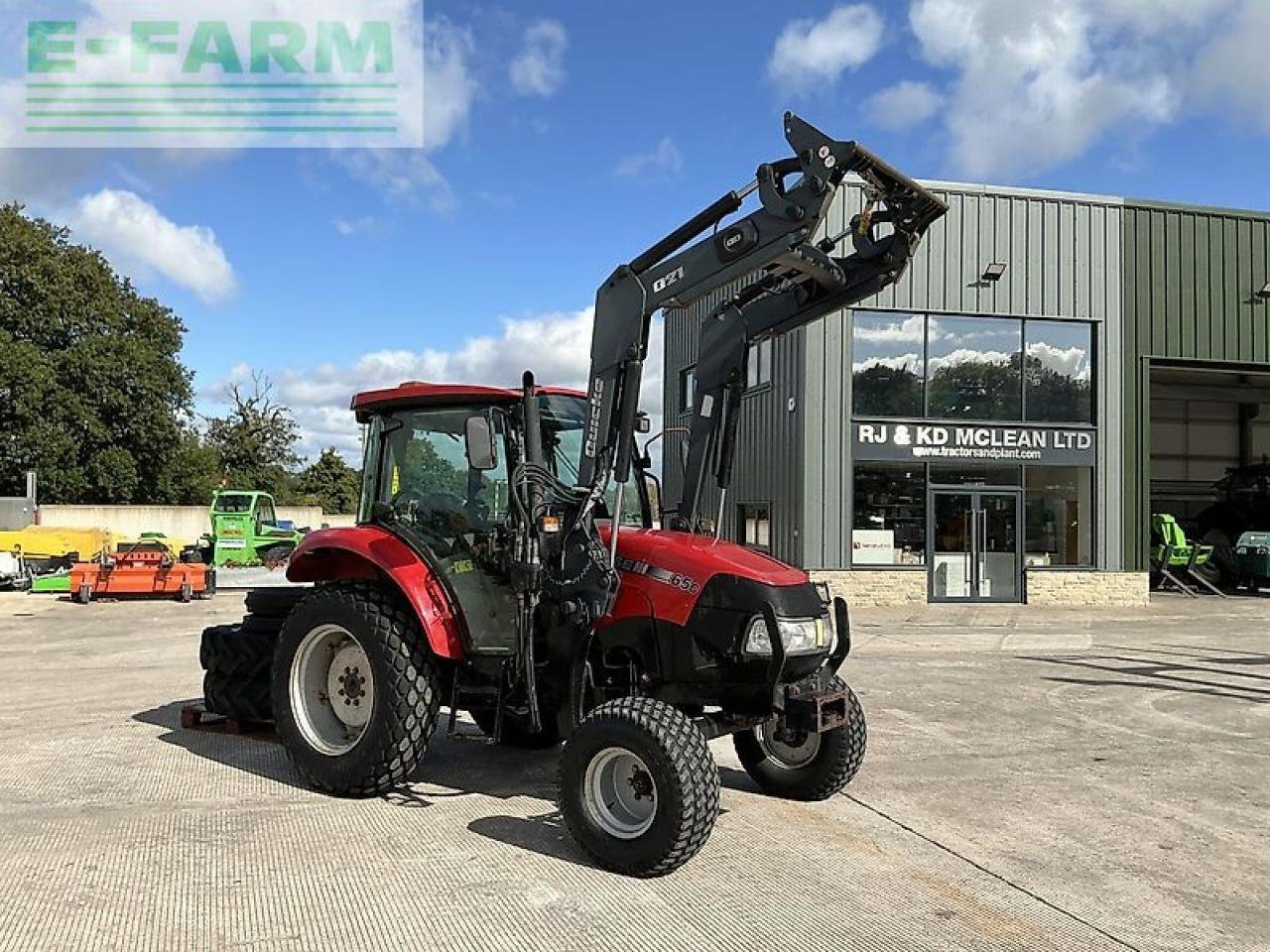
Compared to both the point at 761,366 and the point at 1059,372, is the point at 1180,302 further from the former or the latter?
the point at 761,366

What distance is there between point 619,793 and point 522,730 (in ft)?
4.19

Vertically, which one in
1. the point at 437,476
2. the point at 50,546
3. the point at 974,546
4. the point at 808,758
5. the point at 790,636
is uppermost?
the point at 437,476

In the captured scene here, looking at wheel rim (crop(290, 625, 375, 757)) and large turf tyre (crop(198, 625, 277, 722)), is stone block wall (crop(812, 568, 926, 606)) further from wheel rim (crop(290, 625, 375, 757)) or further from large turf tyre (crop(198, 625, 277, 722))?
wheel rim (crop(290, 625, 375, 757))

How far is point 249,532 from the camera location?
82.7ft

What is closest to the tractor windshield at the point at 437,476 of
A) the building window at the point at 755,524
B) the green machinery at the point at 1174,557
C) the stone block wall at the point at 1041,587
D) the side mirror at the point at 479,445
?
the side mirror at the point at 479,445

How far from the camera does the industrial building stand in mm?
18281

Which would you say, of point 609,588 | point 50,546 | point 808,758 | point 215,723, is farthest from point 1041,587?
point 50,546

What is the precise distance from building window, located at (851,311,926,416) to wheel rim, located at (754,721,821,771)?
42.2 feet

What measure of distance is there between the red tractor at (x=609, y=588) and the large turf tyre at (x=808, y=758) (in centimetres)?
1

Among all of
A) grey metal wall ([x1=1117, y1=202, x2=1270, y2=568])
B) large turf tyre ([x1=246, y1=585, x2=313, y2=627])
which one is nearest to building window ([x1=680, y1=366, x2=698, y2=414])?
grey metal wall ([x1=1117, y1=202, x2=1270, y2=568])

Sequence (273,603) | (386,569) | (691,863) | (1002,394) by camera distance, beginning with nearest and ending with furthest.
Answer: (691,863) < (386,569) < (273,603) < (1002,394)

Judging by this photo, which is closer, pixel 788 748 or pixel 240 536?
pixel 788 748

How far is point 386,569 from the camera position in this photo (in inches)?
226

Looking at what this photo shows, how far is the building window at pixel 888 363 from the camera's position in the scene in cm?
1842
